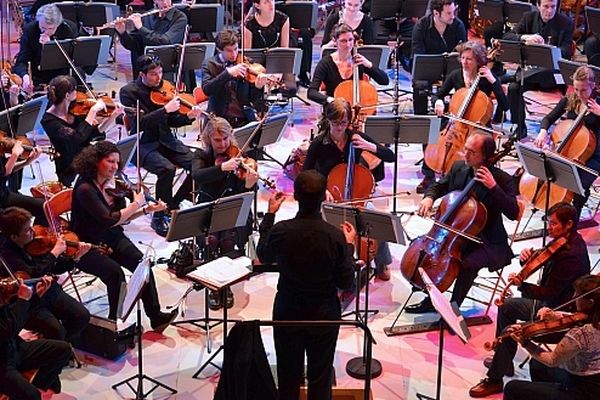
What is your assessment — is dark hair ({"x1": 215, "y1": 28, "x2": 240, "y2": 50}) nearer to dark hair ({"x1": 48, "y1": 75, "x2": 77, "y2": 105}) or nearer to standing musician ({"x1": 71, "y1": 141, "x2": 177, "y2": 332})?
dark hair ({"x1": 48, "y1": 75, "x2": 77, "y2": 105})

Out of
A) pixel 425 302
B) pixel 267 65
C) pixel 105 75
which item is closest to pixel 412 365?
pixel 425 302

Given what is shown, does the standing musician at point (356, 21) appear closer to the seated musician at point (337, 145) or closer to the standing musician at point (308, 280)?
the seated musician at point (337, 145)

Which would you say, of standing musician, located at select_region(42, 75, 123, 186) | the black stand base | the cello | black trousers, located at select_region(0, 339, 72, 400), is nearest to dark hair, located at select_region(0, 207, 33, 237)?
black trousers, located at select_region(0, 339, 72, 400)

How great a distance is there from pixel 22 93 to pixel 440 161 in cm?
401

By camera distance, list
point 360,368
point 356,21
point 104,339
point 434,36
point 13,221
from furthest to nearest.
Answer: point 356,21
point 434,36
point 104,339
point 360,368
point 13,221

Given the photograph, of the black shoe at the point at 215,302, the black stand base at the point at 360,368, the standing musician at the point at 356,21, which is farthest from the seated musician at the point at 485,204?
the standing musician at the point at 356,21

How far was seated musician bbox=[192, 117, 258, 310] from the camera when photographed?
6.95 m

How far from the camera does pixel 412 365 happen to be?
20.4 feet

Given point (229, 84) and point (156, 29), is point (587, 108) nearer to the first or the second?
point (229, 84)

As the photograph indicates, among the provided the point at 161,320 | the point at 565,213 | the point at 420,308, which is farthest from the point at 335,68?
the point at 565,213

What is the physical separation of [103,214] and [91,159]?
1.24 ft

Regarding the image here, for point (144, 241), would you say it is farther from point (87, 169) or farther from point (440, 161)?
point (440, 161)

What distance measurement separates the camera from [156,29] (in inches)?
423

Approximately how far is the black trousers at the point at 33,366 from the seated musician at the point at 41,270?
0.98 ft
